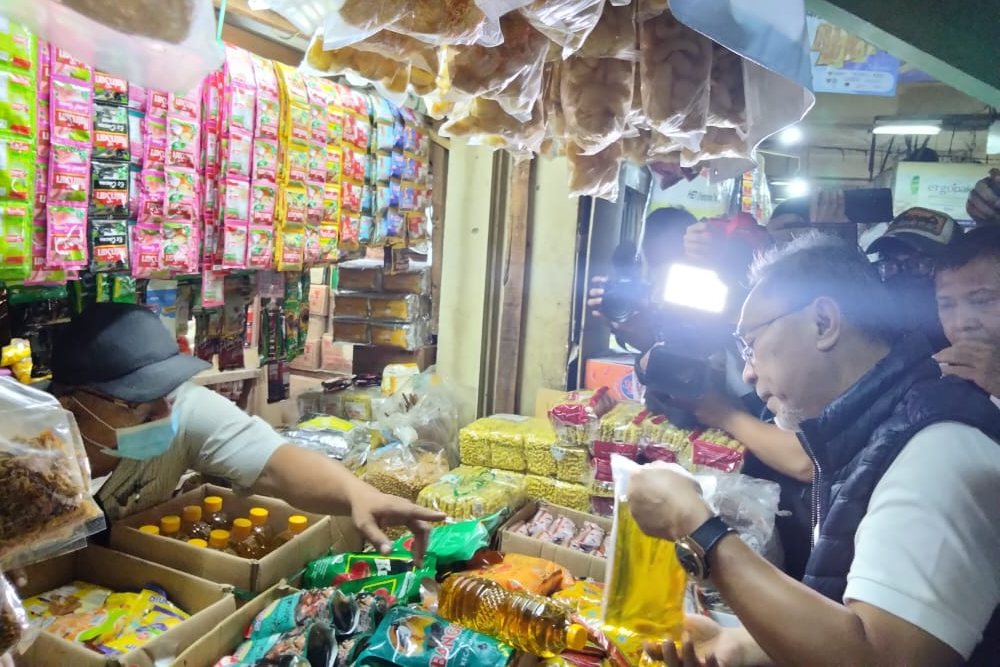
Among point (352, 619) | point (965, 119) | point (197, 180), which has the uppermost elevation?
point (965, 119)

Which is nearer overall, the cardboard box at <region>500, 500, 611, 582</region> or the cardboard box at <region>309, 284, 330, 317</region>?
the cardboard box at <region>500, 500, 611, 582</region>

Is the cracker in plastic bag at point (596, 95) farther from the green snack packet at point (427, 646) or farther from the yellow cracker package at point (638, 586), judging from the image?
the green snack packet at point (427, 646)

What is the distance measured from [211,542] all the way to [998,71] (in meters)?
2.06

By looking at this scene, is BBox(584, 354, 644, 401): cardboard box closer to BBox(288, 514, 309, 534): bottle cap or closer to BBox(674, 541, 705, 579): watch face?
BBox(288, 514, 309, 534): bottle cap

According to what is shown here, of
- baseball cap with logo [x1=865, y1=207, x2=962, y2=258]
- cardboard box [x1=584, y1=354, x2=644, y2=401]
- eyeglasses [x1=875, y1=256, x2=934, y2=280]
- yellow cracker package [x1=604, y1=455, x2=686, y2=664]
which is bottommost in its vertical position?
yellow cracker package [x1=604, y1=455, x2=686, y2=664]

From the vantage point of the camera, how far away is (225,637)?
1.46 meters

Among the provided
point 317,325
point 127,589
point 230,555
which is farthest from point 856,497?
point 317,325

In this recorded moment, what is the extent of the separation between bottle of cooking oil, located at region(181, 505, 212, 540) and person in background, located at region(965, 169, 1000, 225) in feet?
6.77

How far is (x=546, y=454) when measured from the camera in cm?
239

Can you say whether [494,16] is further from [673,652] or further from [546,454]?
[546,454]

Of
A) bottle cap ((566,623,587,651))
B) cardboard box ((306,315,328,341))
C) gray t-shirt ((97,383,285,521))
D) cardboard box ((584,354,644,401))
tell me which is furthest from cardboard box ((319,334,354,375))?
bottle cap ((566,623,587,651))

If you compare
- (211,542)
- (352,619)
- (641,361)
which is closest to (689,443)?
(641,361)

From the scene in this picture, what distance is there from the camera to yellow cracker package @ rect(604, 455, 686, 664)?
1.29m

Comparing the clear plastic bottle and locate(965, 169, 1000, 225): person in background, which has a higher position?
locate(965, 169, 1000, 225): person in background
